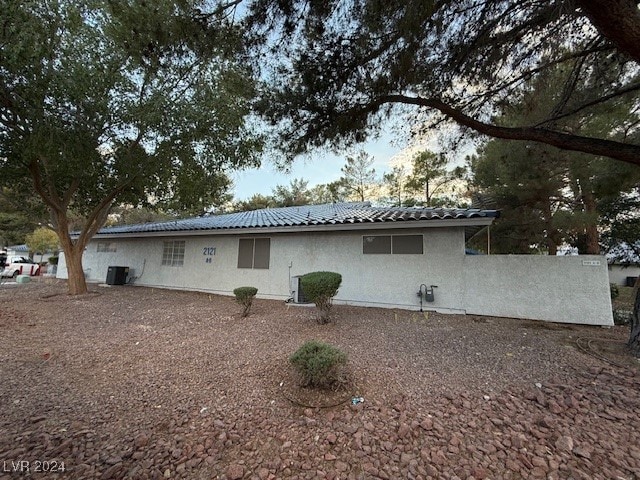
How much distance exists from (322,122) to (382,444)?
15.3ft

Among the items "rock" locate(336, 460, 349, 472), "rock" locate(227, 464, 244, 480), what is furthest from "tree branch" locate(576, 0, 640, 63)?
"rock" locate(227, 464, 244, 480)

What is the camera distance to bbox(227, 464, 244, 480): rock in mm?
2048

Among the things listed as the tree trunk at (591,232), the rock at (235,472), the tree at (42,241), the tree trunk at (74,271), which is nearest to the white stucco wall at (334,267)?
the tree trunk at (74,271)

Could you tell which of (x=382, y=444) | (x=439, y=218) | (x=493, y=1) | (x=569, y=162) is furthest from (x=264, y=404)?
(x=569, y=162)

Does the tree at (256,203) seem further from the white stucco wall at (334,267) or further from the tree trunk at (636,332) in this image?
→ the tree trunk at (636,332)

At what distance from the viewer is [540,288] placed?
21.8 ft

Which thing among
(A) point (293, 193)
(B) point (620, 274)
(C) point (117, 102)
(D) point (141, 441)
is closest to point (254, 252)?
(C) point (117, 102)

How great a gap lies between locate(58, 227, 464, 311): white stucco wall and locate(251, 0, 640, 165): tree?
331 cm

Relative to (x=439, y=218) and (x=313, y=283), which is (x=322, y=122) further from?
(x=439, y=218)

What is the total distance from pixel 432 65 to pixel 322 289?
14.7 feet

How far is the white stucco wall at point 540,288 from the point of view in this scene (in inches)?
246

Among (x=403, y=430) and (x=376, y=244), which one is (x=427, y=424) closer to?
(x=403, y=430)

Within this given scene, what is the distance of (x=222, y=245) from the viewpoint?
10523 millimetres

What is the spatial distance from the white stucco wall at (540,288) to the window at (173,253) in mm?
10492
